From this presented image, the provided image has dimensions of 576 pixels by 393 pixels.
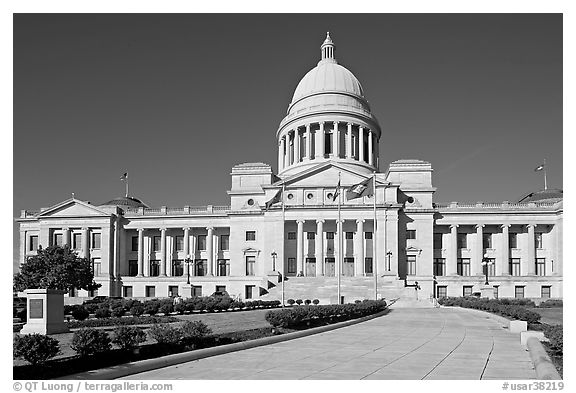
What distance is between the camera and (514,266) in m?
80.4

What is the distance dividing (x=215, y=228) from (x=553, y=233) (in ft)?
141

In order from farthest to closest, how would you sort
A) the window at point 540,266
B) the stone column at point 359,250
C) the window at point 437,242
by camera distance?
1. the window at point 437,242
2. the window at point 540,266
3. the stone column at point 359,250

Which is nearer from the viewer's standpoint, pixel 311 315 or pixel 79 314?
pixel 311 315

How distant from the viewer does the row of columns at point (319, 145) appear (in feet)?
297

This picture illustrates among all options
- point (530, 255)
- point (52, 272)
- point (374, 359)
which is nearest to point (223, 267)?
point (52, 272)

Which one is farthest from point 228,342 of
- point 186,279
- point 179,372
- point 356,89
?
point 356,89

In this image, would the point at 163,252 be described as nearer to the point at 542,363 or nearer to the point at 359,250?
the point at 359,250

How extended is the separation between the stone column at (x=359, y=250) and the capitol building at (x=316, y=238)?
0.47ft

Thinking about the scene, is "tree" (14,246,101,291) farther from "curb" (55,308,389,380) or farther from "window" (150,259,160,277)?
"curb" (55,308,389,380)

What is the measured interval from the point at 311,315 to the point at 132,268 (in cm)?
6040

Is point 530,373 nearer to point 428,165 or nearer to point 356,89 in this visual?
point 428,165

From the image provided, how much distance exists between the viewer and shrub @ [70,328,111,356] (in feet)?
52.4

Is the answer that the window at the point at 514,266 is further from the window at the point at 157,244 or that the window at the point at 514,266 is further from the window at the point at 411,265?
the window at the point at 157,244

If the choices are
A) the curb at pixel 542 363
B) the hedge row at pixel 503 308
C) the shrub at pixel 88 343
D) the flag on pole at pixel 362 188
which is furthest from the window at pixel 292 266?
the shrub at pixel 88 343
